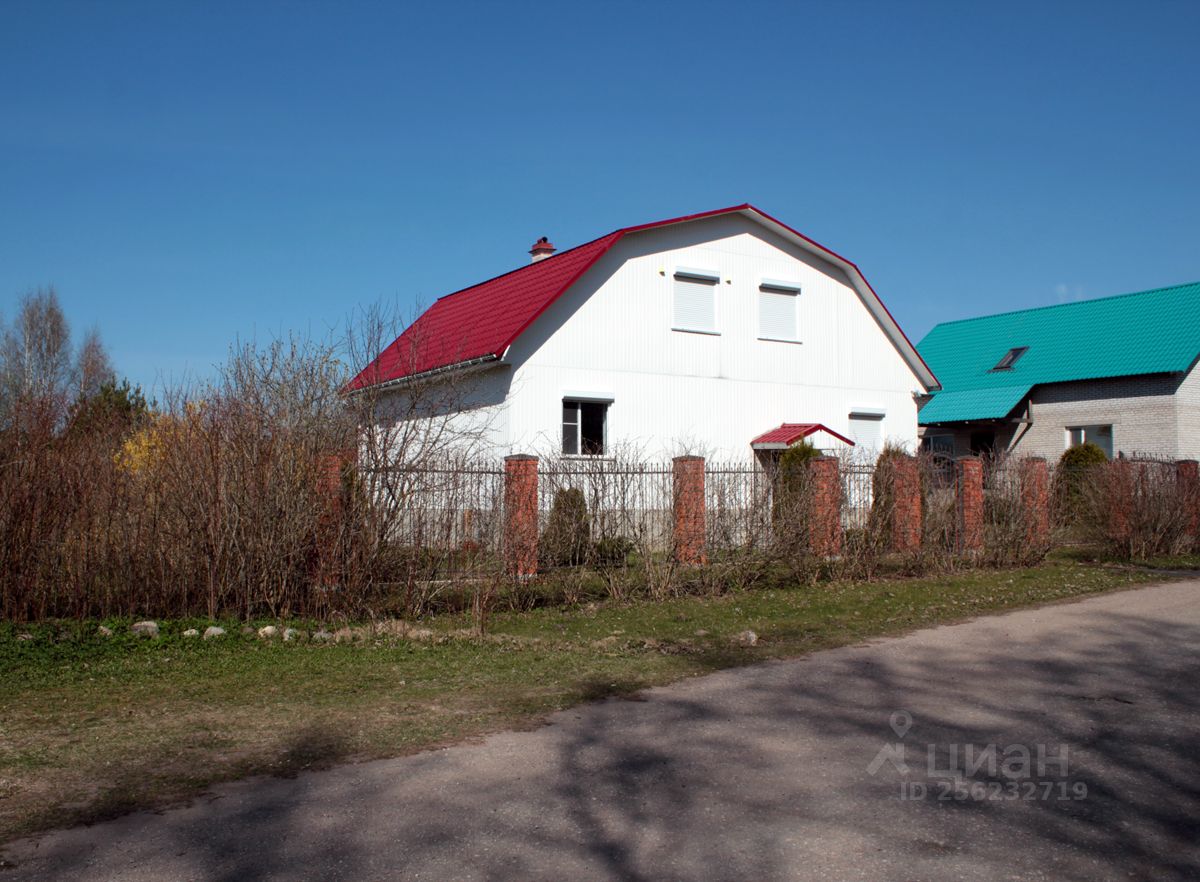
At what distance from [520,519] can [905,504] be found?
267 inches

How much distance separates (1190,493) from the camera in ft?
64.1

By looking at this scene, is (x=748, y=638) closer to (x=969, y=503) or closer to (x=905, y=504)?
(x=905, y=504)

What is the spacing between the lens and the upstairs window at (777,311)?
23.4 m

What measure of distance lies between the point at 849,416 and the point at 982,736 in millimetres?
18214

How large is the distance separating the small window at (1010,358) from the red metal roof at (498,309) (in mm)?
11189

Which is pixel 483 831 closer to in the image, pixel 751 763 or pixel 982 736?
pixel 751 763

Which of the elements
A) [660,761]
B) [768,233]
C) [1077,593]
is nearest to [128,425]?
[660,761]

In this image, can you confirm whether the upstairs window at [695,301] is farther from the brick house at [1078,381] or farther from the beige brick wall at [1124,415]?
the brick house at [1078,381]

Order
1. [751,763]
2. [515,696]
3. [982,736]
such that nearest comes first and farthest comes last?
[751,763]
[982,736]
[515,696]

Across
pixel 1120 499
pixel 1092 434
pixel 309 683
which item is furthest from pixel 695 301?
pixel 1092 434

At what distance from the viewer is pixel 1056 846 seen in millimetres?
4824

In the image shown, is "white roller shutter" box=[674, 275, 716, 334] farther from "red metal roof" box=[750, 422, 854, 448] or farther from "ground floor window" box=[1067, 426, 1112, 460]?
"ground floor window" box=[1067, 426, 1112, 460]

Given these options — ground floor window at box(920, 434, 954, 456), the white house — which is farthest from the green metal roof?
the white house

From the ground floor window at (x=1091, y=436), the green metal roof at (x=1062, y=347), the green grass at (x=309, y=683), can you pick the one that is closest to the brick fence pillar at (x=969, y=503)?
the green grass at (x=309, y=683)
